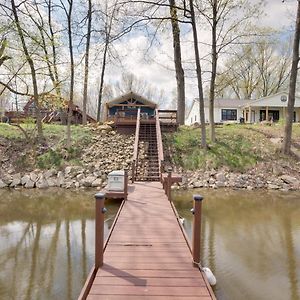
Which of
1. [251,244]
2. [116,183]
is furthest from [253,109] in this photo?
[251,244]

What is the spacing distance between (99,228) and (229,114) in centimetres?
2988

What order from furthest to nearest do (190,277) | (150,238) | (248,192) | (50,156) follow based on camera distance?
1. (50,156)
2. (248,192)
3. (150,238)
4. (190,277)

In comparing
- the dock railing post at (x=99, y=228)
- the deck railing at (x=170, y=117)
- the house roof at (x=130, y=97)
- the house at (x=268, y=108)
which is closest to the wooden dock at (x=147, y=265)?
the dock railing post at (x=99, y=228)

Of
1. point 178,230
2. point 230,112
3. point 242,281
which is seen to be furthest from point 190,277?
point 230,112

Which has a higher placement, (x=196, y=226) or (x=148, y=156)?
(x=148, y=156)

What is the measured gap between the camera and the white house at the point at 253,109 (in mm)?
30312

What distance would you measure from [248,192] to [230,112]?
20.9m

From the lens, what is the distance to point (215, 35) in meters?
16.8

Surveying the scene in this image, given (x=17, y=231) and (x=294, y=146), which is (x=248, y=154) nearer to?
(x=294, y=146)

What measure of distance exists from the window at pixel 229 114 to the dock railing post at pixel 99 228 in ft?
96.0

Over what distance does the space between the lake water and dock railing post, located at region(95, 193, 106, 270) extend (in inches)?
29.8

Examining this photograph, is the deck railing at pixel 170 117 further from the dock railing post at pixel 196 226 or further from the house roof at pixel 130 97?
the dock railing post at pixel 196 226

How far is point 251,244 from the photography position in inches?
270

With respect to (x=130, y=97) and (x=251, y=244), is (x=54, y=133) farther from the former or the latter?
(x=251, y=244)
